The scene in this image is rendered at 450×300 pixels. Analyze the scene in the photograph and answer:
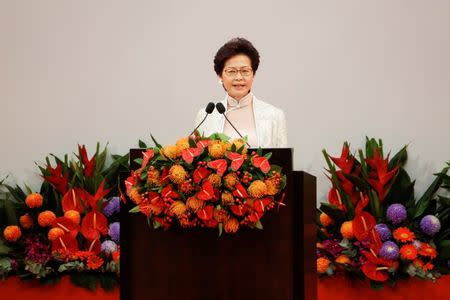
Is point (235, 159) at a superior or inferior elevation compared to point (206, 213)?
superior

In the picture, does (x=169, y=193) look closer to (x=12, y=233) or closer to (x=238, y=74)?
(x=238, y=74)

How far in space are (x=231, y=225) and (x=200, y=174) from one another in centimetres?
19

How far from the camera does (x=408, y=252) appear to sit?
125 inches

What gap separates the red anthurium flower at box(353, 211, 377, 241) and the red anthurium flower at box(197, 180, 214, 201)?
1.69 m

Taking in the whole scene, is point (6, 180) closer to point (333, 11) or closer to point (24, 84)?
point (24, 84)

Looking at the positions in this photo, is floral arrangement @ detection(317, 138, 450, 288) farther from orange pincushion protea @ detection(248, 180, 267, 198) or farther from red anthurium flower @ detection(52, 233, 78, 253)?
orange pincushion protea @ detection(248, 180, 267, 198)

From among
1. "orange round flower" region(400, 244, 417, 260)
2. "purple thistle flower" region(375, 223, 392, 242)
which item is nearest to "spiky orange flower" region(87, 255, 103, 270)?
"purple thistle flower" region(375, 223, 392, 242)

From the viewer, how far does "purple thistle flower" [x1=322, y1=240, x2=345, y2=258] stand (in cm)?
340

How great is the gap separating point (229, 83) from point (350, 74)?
147 cm

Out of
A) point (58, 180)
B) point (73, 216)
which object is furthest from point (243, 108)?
point (58, 180)

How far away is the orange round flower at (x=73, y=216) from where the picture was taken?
11.7 ft

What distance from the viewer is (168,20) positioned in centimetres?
417

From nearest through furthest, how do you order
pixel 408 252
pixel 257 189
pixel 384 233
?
1. pixel 257 189
2. pixel 408 252
3. pixel 384 233

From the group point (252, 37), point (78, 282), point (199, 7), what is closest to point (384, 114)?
point (252, 37)
